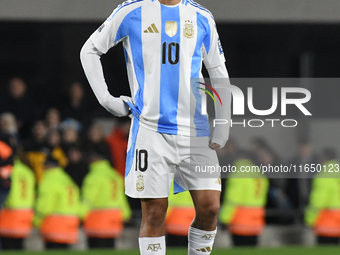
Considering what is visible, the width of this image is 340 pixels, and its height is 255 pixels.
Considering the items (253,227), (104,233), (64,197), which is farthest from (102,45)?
(253,227)

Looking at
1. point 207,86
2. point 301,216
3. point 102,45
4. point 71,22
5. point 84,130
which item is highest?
point 71,22

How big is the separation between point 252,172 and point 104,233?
1953mm

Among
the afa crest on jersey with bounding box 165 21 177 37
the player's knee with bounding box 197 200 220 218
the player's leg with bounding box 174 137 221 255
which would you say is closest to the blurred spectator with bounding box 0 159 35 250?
the player's leg with bounding box 174 137 221 255

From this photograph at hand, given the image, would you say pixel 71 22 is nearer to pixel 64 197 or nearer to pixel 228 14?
pixel 228 14

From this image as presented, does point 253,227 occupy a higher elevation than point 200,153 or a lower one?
lower

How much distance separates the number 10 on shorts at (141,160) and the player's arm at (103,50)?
0.27m

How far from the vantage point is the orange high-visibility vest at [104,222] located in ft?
23.0

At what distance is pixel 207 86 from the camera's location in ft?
11.4

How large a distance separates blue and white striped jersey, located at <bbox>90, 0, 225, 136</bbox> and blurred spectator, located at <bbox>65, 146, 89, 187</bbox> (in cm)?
380

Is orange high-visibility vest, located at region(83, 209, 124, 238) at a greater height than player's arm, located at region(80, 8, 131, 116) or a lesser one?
lesser

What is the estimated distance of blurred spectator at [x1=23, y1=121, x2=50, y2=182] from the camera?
7.22m

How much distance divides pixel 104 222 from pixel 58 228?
584 millimetres

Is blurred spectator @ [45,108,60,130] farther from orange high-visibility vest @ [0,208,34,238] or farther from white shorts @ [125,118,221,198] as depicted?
white shorts @ [125,118,221,198]

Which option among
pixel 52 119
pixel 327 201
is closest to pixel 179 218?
pixel 327 201
